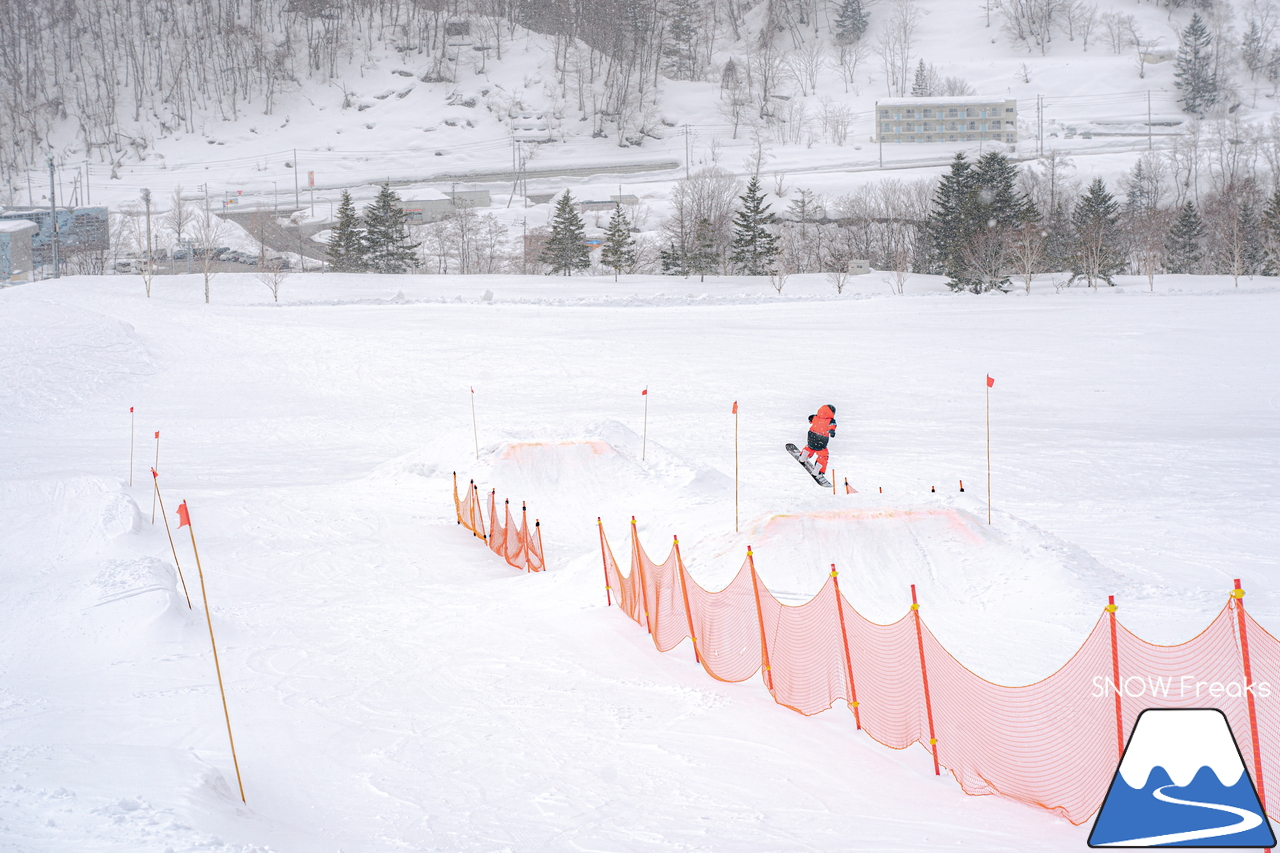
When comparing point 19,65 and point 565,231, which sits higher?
point 19,65

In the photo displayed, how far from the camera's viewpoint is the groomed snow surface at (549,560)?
611 centimetres

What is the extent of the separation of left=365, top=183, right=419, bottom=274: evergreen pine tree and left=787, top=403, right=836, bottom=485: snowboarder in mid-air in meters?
59.4

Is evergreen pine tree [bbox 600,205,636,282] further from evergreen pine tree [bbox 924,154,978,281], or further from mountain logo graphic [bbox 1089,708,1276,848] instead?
mountain logo graphic [bbox 1089,708,1276,848]

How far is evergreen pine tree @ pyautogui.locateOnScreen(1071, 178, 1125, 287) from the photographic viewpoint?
5534 centimetres

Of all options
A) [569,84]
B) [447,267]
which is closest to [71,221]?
[447,267]

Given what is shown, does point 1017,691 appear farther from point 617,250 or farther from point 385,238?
point 385,238

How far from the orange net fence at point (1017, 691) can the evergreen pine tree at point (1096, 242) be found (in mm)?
52782

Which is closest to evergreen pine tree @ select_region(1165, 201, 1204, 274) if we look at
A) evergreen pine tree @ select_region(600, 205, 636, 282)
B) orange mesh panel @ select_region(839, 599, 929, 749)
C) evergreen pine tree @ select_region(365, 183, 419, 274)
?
evergreen pine tree @ select_region(600, 205, 636, 282)

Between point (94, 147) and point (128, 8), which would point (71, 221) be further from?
point (128, 8)

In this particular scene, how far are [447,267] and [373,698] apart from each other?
73.0 m

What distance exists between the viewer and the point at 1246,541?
44.5 ft

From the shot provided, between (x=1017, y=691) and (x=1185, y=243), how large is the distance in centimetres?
7070

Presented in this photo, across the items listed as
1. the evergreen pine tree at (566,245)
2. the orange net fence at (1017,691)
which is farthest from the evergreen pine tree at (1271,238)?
the orange net fence at (1017,691)

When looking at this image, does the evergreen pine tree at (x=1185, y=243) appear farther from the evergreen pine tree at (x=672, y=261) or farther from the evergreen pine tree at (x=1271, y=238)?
the evergreen pine tree at (x=672, y=261)
